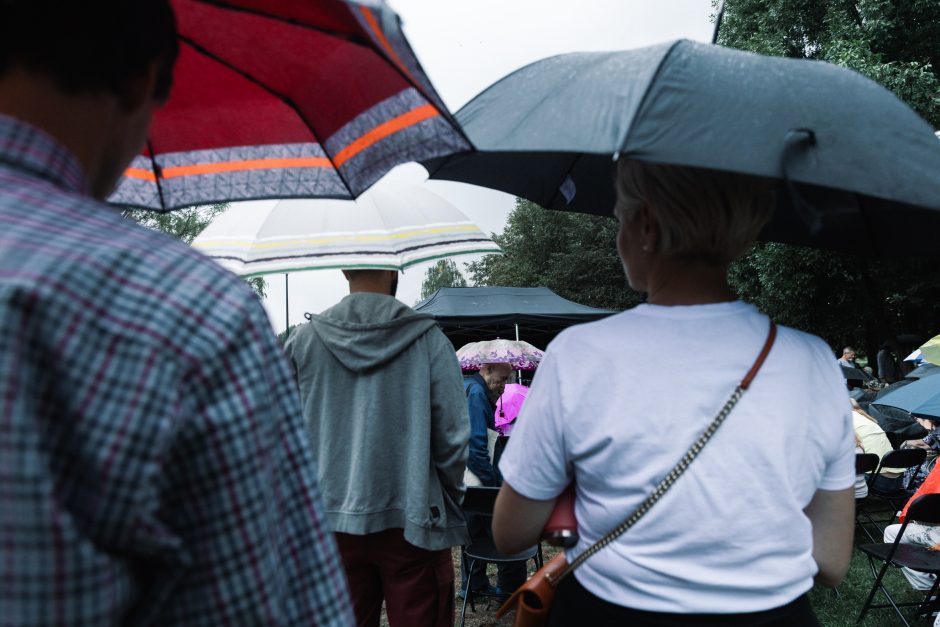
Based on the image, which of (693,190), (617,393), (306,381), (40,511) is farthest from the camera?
(306,381)

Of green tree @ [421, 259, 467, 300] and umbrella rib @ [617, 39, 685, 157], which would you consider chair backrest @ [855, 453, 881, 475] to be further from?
green tree @ [421, 259, 467, 300]

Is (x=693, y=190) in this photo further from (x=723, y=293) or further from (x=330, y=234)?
(x=330, y=234)

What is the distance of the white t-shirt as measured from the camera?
132 centimetres

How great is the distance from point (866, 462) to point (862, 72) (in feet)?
36.3

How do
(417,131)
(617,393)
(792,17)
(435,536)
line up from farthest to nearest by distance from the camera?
(792,17) → (435,536) → (417,131) → (617,393)

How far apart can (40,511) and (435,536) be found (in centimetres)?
242

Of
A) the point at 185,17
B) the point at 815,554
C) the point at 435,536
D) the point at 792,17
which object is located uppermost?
the point at 792,17

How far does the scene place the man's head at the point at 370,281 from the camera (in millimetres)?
3236

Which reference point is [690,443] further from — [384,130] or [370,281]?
[370,281]

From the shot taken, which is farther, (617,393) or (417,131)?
(417,131)


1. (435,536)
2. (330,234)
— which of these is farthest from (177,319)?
(330,234)

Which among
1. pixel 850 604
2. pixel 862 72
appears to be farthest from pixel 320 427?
pixel 862 72

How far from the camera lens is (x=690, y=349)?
1.38 metres

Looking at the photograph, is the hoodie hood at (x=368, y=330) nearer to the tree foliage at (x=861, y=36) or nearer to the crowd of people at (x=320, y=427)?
the crowd of people at (x=320, y=427)
